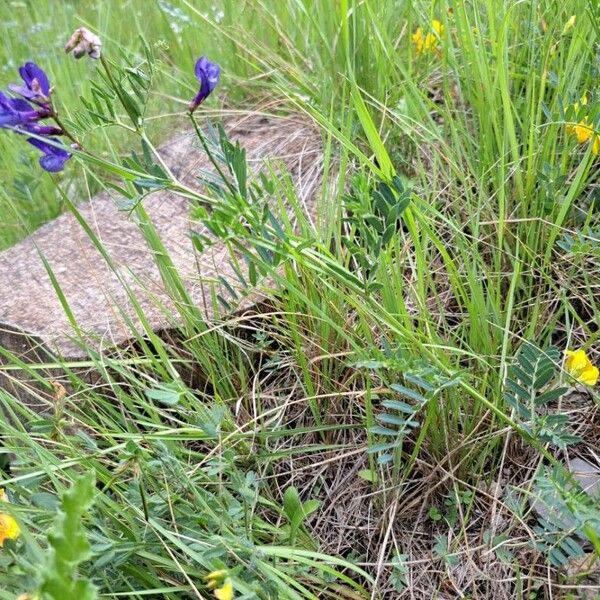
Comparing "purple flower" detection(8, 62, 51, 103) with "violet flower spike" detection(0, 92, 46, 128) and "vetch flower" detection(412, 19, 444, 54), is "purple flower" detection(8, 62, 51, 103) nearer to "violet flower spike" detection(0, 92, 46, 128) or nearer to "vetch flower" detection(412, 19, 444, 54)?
"violet flower spike" detection(0, 92, 46, 128)

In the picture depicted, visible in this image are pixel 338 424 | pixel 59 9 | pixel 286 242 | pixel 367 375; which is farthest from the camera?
pixel 59 9

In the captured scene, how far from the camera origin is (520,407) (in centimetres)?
118

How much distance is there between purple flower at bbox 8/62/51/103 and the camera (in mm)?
1034

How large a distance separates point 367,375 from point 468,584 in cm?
38

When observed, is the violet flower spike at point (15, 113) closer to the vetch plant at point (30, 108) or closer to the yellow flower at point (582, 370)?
the vetch plant at point (30, 108)

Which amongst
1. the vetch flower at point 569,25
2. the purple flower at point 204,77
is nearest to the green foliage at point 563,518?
the purple flower at point 204,77

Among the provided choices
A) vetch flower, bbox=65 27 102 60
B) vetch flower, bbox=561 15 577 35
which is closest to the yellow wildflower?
vetch flower, bbox=561 15 577 35

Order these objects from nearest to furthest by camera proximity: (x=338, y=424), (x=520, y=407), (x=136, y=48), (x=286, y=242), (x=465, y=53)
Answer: (x=286, y=242) → (x=520, y=407) → (x=338, y=424) → (x=465, y=53) → (x=136, y=48)

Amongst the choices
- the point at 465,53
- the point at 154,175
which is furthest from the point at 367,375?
the point at 465,53

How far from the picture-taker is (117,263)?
1.85m

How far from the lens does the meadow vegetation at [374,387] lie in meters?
1.11

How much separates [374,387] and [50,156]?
721 mm

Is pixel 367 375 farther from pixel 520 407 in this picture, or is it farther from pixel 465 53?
pixel 465 53

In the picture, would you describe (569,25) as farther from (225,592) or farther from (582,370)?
(225,592)
